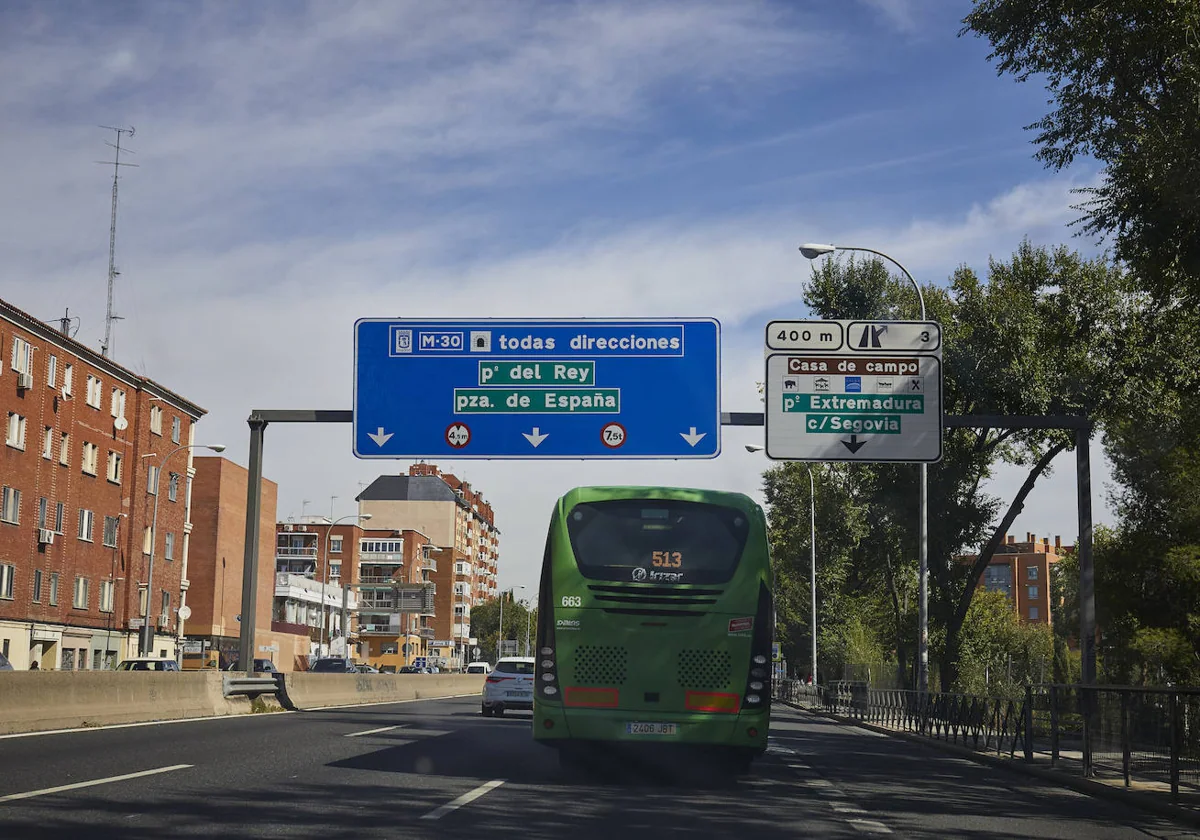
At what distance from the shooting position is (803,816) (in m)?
11.2

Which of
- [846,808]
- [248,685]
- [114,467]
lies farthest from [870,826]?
[114,467]

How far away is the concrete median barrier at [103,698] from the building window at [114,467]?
42331 millimetres

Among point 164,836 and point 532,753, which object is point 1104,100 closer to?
point 532,753

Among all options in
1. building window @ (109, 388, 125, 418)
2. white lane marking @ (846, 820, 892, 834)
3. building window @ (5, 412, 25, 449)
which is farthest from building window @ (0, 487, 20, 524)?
white lane marking @ (846, 820, 892, 834)

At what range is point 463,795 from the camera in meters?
11.6

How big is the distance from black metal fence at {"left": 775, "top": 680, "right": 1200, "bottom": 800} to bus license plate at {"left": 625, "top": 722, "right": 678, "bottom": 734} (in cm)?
517

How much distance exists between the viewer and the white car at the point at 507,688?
33438 millimetres

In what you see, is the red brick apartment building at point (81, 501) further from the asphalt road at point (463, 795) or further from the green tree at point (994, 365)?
the asphalt road at point (463, 795)

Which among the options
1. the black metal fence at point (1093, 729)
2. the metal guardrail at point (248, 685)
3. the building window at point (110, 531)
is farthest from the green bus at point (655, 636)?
the building window at point (110, 531)

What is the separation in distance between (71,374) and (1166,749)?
54.1m

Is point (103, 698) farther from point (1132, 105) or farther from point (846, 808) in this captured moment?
point (1132, 105)

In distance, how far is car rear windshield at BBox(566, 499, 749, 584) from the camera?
14391 mm

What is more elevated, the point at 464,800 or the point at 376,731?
the point at 464,800

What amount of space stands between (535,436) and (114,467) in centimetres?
4844
